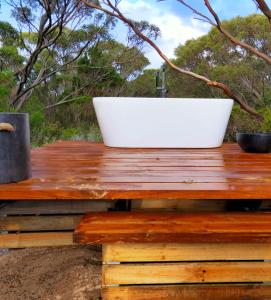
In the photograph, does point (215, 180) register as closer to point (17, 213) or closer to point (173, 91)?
point (17, 213)

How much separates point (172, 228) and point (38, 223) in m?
0.75

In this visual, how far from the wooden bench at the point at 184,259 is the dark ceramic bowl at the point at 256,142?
1.06 meters

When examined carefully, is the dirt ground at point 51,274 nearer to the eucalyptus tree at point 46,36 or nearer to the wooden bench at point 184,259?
the wooden bench at point 184,259

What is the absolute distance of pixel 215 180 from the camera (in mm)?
1194

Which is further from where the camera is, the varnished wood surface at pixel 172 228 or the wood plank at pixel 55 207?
the wood plank at pixel 55 207

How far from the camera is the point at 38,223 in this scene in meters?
1.52

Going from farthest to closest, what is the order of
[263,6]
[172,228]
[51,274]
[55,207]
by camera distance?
[263,6]
[51,274]
[55,207]
[172,228]

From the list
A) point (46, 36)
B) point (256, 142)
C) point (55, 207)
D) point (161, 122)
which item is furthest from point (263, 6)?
point (46, 36)

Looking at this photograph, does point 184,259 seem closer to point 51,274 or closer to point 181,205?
point 181,205

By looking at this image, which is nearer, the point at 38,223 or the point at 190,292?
the point at 190,292

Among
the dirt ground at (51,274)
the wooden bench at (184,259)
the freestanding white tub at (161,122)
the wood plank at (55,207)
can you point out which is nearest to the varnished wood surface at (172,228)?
the wooden bench at (184,259)

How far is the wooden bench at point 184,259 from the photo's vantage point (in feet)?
3.24

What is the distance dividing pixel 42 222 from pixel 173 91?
33.0ft

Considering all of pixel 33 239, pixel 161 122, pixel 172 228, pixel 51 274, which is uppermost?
pixel 161 122
